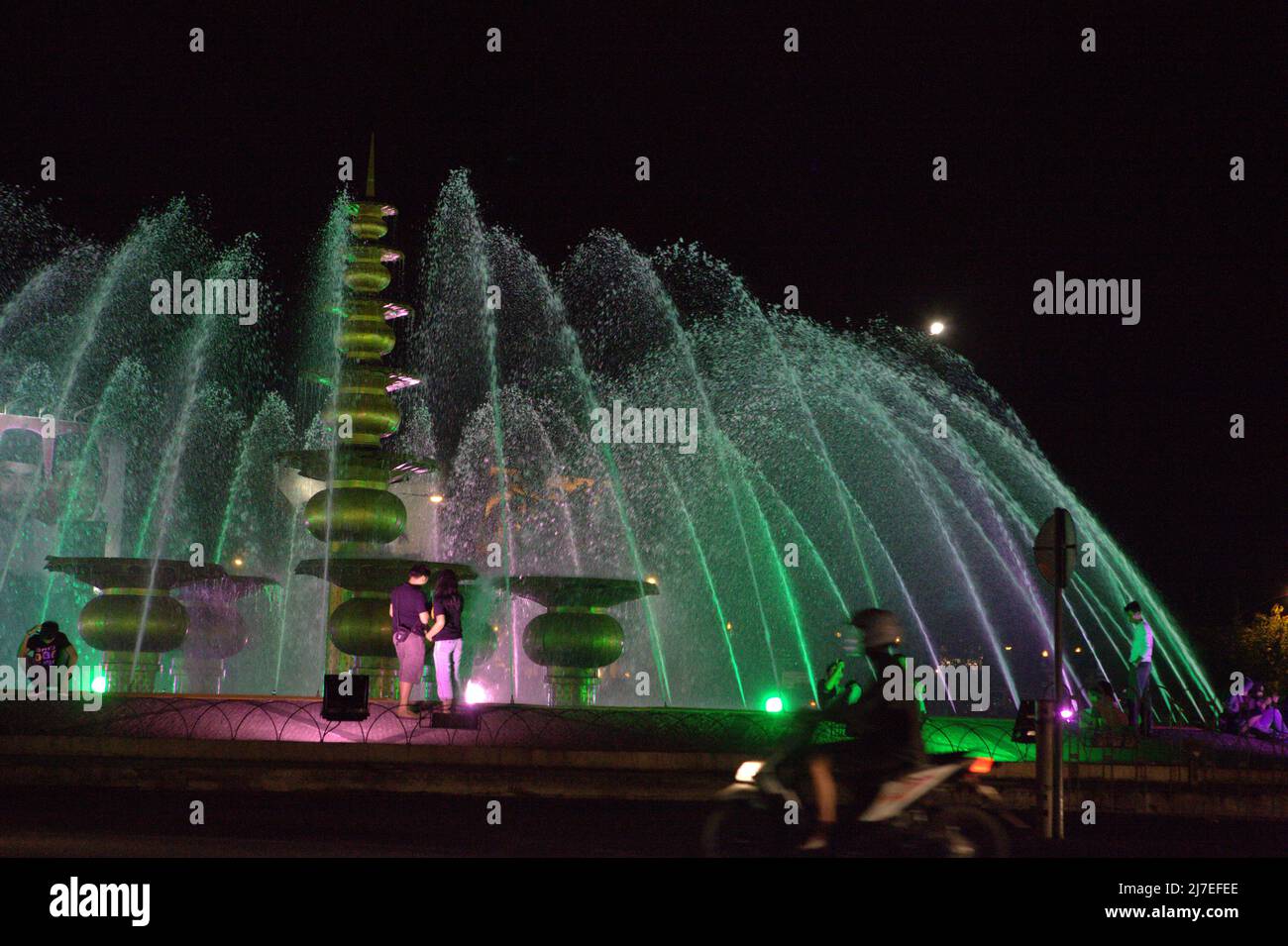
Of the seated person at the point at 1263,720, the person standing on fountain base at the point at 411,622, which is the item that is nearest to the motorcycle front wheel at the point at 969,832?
the person standing on fountain base at the point at 411,622

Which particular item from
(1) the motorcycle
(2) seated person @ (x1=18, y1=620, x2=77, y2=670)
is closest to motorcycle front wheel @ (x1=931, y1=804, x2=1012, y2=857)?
(1) the motorcycle

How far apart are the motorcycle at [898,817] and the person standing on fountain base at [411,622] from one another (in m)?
6.99

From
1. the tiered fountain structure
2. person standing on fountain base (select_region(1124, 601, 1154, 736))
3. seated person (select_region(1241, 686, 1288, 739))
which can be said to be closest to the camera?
person standing on fountain base (select_region(1124, 601, 1154, 736))

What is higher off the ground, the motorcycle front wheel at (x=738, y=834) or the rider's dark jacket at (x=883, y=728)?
the rider's dark jacket at (x=883, y=728)

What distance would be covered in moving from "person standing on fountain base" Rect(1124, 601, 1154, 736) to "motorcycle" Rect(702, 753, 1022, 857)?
395 inches

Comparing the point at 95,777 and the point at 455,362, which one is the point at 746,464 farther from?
the point at 95,777

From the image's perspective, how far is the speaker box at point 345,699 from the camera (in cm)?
1534

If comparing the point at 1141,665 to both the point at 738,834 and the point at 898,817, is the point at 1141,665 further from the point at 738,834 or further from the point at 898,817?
the point at 738,834

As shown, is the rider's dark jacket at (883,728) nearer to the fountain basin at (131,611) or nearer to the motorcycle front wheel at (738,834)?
the motorcycle front wheel at (738,834)

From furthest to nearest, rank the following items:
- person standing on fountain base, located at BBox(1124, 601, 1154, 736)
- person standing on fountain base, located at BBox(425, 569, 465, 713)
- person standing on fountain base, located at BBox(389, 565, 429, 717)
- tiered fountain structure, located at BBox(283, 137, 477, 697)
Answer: tiered fountain structure, located at BBox(283, 137, 477, 697), person standing on fountain base, located at BBox(1124, 601, 1154, 736), person standing on fountain base, located at BBox(389, 565, 429, 717), person standing on fountain base, located at BBox(425, 569, 465, 713)

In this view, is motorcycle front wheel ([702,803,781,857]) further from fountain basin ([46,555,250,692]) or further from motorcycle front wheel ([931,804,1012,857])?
fountain basin ([46,555,250,692])

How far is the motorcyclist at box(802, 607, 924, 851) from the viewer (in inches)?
352
